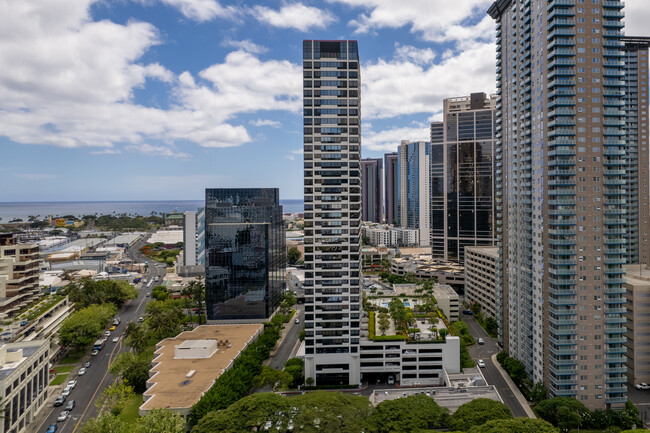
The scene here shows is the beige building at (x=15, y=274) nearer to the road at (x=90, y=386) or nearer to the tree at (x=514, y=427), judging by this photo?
the road at (x=90, y=386)

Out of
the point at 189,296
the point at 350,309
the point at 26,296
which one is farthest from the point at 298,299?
the point at 26,296

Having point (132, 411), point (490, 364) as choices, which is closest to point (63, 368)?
point (132, 411)

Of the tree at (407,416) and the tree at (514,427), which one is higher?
the tree at (514,427)

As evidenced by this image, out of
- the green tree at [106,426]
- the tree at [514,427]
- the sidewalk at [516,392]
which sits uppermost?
the tree at [514,427]

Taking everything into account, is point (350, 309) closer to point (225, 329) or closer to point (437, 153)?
point (225, 329)

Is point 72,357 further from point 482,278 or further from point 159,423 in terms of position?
point 482,278

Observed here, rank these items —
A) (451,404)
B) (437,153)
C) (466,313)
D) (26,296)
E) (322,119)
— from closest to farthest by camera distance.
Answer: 1. (451,404)
2. (322,119)
3. (26,296)
4. (466,313)
5. (437,153)

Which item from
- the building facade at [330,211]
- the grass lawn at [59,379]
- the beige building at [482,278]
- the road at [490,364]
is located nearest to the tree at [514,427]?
the road at [490,364]
